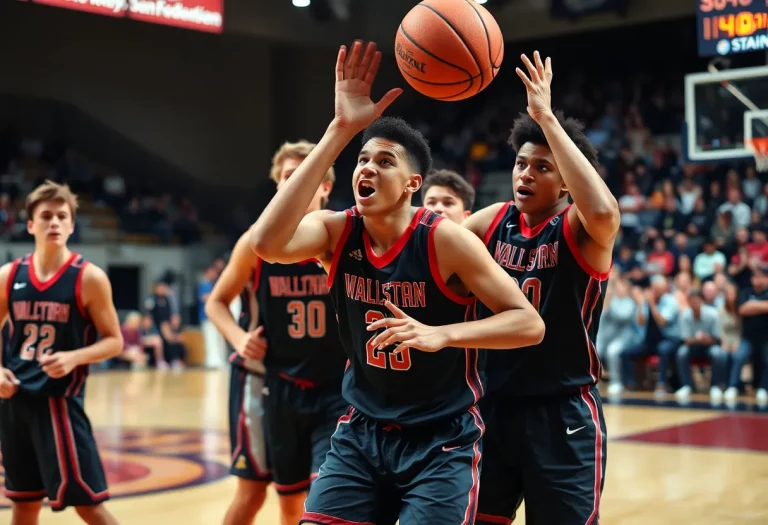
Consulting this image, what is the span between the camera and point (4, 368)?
4.60 metres

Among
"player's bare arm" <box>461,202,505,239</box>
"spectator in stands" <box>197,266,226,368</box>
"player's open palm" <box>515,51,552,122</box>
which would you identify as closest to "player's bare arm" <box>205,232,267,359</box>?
"player's bare arm" <box>461,202,505,239</box>

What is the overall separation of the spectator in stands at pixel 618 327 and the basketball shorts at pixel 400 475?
31.8 feet

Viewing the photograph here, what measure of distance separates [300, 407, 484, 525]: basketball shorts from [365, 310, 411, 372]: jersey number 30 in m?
0.18

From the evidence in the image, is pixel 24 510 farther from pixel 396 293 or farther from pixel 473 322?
pixel 473 322

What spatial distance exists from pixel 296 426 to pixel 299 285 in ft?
2.06

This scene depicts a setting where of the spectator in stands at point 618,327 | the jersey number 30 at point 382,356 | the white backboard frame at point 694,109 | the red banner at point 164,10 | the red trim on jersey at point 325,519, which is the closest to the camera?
the red trim on jersey at point 325,519

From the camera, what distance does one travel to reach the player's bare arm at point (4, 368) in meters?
4.45

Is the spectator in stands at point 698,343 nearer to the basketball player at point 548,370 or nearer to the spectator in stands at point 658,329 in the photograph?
the spectator in stands at point 658,329

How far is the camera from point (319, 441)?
434cm

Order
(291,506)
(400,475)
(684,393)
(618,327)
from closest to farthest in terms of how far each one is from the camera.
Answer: (400,475)
(291,506)
(684,393)
(618,327)

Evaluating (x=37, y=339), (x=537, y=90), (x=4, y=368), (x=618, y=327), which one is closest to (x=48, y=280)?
(x=37, y=339)

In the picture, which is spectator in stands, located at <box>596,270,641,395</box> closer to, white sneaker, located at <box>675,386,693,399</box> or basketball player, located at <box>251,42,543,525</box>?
white sneaker, located at <box>675,386,693,399</box>

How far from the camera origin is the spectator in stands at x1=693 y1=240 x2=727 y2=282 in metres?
13.0

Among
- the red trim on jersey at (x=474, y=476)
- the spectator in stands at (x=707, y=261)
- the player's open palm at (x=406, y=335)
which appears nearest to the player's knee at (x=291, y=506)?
the red trim on jersey at (x=474, y=476)
